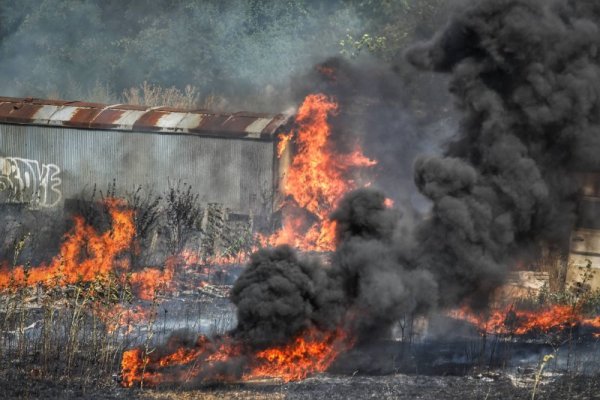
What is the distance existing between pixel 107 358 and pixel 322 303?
3.50 meters

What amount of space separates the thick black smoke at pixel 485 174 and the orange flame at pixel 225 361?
540mm

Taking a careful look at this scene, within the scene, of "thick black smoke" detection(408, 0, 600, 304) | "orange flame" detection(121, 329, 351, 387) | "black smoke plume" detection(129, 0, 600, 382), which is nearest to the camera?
"orange flame" detection(121, 329, 351, 387)

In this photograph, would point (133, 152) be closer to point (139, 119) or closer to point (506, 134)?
point (139, 119)

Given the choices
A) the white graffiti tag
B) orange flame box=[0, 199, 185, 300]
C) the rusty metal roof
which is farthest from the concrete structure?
the white graffiti tag

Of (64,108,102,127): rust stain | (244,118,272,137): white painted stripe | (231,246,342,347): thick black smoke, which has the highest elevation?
(64,108,102,127): rust stain

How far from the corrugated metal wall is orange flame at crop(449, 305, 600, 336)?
819 centimetres

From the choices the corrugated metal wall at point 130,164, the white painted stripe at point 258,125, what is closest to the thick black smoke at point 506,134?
the white painted stripe at point 258,125

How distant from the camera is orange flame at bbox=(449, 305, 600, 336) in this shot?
15273 mm

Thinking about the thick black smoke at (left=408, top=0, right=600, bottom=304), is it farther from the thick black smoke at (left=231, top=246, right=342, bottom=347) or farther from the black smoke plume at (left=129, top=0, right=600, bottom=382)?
the thick black smoke at (left=231, top=246, right=342, bottom=347)

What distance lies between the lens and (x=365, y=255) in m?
13.2

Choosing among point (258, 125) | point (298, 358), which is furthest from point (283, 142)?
point (298, 358)

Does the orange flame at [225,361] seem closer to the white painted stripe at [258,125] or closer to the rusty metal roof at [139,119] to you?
the rusty metal roof at [139,119]

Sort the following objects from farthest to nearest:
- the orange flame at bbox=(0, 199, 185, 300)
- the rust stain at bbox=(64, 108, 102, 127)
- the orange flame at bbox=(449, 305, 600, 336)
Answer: the rust stain at bbox=(64, 108, 102, 127) → the orange flame at bbox=(0, 199, 185, 300) → the orange flame at bbox=(449, 305, 600, 336)

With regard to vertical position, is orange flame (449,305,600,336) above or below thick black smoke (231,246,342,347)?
below
